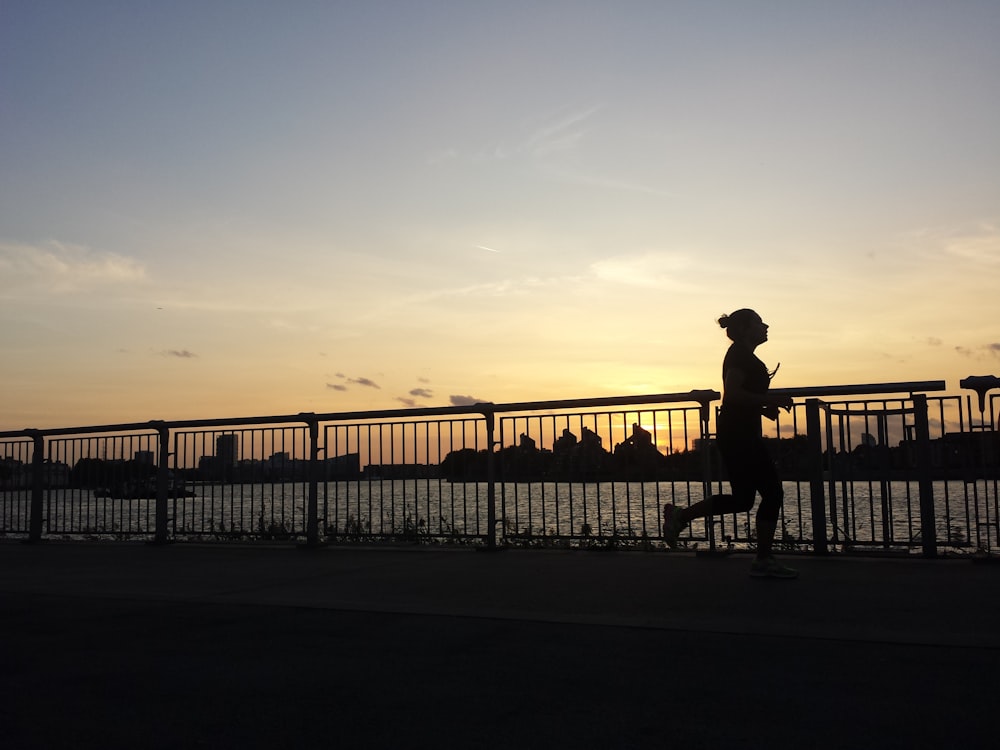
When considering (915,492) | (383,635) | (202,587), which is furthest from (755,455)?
(202,587)

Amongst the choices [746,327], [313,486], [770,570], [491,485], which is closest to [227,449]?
[313,486]

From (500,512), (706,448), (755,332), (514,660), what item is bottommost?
(514,660)

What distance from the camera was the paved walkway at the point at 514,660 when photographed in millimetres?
3166

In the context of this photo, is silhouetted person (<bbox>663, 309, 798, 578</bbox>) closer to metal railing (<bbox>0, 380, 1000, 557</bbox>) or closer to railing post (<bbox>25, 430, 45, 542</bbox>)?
metal railing (<bbox>0, 380, 1000, 557</bbox>)

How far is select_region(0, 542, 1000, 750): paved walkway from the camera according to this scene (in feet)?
10.4

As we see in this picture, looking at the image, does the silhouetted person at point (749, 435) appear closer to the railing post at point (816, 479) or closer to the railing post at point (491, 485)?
the railing post at point (816, 479)

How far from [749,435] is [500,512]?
132 inches

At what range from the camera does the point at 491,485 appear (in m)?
9.50

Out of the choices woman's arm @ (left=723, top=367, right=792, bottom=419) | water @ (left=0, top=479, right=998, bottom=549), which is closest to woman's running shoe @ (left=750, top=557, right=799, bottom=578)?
woman's arm @ (left=723, top=367, right=792, bottom=419)

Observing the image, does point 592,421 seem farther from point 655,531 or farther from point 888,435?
point 888,435

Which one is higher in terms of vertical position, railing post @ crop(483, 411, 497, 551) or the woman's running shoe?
railing post @ crop(483, 411, 497, 551)

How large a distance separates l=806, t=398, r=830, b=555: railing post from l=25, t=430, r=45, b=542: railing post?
9355mm

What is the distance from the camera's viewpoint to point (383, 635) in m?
4.80

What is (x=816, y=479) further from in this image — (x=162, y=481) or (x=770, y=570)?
(x=162, y=481)
